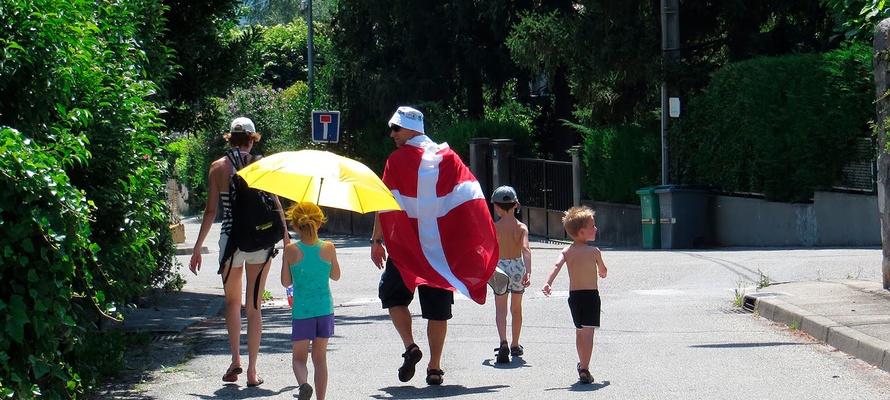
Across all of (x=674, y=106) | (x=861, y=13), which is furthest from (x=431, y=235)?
(x=674, y=106)

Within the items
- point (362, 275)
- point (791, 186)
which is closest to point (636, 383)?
point (362, 275)

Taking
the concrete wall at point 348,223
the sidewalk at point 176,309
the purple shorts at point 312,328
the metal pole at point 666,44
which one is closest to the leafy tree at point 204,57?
the sidewalk at point 176,309

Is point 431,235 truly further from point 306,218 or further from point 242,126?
point 242,126

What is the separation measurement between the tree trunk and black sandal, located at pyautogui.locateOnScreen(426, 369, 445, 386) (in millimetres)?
4990

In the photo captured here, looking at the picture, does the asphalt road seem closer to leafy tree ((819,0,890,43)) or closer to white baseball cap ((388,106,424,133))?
white baseball cap ((388,106,424,133))

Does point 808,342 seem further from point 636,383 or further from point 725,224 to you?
point 725,224

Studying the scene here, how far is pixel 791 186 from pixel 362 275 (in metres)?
7.46

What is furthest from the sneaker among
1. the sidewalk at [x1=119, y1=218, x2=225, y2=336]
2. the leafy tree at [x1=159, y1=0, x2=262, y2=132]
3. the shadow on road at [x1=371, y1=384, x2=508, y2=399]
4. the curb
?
the leafy tree at [x1=159, y1=0, x2=262, y2=132]

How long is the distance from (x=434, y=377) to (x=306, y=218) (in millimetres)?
1448

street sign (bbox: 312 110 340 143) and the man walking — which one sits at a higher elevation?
street sign (bbox: 312 110 340 143)

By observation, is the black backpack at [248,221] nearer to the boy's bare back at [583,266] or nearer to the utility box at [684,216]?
the boy's bare back at [583,266]

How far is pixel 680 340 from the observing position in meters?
9.70

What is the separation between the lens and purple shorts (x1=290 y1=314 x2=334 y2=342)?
704cm

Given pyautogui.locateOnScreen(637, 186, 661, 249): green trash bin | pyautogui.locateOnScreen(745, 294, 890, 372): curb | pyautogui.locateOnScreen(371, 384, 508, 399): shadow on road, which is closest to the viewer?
pyautogui.locateOnScreen(371, 384, 508, 399): shadow on road
